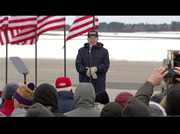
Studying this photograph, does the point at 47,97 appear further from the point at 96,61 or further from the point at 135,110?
the point at 96,61

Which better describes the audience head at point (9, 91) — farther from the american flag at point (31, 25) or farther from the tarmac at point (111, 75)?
the tarmac at point (111, 75)

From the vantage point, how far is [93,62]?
393 inches

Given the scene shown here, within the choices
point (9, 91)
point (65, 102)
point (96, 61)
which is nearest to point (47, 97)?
point (65, 102)

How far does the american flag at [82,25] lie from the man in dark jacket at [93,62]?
1.03 m

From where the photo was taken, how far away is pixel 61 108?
5824 mm

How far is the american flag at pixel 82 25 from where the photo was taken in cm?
1094

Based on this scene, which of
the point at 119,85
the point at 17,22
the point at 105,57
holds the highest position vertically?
the point at 17,22

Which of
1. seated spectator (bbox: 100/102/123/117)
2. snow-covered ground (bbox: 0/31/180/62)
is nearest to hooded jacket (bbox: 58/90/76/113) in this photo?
seated spectator (bbox: 100/102/123/117)

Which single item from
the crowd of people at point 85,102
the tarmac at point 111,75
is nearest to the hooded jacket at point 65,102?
the crowd of people at point 85,102
